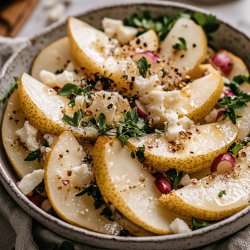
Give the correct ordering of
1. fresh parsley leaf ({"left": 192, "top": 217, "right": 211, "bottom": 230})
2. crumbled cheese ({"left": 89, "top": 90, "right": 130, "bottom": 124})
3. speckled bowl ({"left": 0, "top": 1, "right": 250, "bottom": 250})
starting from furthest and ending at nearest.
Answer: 1. crumbled cheese ({"left": 89, "top": 90, "right": 130, "bottom": 124})
2. fresh parsley leaf ({"left": 192, "top": 217, "right": 211, "bottom": 230})
3. speckled bowl ({"left": 0, "top": 1, "right": 250, "bottom": 250})

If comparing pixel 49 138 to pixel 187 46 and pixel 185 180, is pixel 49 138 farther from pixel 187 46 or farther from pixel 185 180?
pixel 187 46

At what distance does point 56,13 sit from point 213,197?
11.3 ft

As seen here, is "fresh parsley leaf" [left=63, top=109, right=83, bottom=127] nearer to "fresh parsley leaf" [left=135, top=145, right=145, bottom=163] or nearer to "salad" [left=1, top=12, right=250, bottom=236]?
"salad" [left=1, top=12, right=250, bottom=236]

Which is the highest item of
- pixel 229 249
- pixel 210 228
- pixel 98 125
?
pixel 98 125

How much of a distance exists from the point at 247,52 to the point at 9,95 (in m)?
1.92

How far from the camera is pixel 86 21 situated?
4590mm

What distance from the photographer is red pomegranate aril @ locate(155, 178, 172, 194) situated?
129 inches

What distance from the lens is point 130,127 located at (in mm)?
3430

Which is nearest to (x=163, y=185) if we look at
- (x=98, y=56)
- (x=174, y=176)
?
(x=174, y=176)

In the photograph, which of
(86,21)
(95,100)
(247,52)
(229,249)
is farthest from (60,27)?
(229,249)

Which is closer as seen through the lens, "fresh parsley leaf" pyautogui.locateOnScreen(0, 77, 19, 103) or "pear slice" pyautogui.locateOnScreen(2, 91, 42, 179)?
"pear slice" pyautogui.locateOnScreen(2, 91, 42, 179)

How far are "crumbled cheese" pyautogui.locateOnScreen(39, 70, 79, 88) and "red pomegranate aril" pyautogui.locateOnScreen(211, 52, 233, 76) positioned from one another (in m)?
1.12

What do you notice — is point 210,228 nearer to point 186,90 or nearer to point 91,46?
point 186,90

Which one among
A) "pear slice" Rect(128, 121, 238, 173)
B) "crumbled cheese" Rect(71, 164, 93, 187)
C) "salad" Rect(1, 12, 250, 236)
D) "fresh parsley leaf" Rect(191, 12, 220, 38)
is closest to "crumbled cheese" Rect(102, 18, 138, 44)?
"salad" Rect(1, 12, 250, 236)
